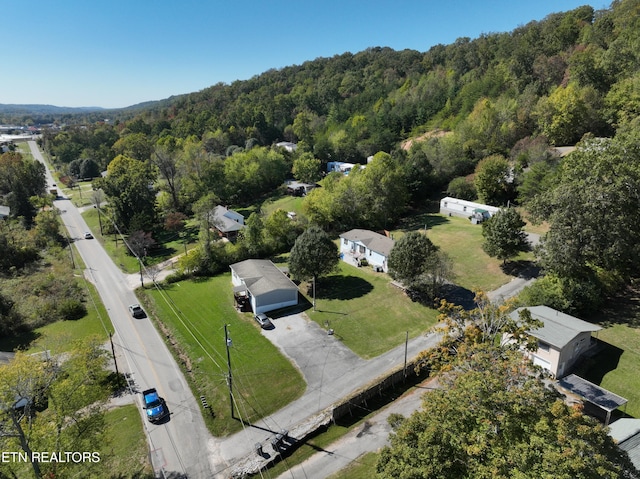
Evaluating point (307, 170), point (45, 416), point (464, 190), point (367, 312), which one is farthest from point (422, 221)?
point (45, 416)

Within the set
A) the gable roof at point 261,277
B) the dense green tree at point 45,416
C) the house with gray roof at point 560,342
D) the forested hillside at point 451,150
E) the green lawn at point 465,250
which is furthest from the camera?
the green lawn at point 465,250

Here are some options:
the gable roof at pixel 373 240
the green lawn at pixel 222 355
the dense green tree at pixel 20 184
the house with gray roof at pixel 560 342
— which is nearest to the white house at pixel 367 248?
the gable roof at pixel 373 240

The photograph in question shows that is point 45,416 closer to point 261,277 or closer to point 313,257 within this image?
point 261,277

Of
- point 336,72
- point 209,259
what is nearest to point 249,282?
point 209,259

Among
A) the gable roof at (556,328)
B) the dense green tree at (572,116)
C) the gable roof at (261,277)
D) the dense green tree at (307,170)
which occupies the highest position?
the dense green tree at (572,116)

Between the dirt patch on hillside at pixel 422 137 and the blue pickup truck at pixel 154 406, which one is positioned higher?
the dirt patch on hillside at pixel 422 137

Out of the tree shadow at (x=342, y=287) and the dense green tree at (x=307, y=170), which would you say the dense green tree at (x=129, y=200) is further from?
the dense green tree at (x=307, y=170)

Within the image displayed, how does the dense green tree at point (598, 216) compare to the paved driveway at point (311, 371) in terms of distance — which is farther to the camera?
the dense green tree at point (598, 216)
